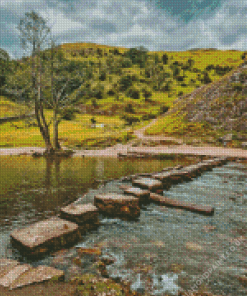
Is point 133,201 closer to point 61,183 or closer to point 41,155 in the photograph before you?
point 61,183

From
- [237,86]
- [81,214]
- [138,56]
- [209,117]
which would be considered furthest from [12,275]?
[138,56]

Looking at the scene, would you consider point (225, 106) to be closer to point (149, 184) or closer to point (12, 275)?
point (149, 184)

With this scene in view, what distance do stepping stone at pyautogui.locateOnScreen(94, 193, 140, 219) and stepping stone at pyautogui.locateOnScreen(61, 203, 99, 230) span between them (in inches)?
28.9

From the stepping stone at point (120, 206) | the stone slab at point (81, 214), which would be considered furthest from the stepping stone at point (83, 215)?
the stepping stone at point (120, 206)

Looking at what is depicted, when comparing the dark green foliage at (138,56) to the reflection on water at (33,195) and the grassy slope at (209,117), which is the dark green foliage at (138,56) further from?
the reflection on water at (33,195)

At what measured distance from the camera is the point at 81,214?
210 inches

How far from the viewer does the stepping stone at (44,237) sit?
13.1ft

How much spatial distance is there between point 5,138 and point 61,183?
106ft

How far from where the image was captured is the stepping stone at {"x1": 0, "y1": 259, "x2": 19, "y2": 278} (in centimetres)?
338

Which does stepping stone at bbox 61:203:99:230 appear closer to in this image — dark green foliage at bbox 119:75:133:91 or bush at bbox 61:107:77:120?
bush at bbox 61:107:77:120

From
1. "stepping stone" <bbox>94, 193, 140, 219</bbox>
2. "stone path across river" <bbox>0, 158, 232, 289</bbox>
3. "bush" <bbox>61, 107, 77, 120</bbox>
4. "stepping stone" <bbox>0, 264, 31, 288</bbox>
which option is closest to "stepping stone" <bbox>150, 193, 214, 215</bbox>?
"stone path across river" <bbox>0, 158, 232, 289</bbox>

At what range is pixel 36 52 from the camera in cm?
2441

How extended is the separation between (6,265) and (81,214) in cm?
Result: 201

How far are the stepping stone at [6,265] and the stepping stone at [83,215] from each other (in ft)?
5.88
